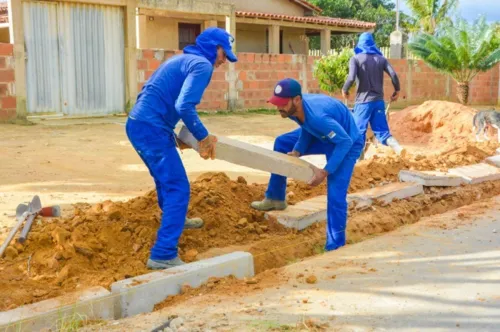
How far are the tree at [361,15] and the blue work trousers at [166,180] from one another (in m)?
31.3

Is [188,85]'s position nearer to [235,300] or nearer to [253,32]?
[235,300]

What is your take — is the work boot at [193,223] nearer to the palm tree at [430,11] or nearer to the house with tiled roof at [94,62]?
the house with tiled roof at [94,62]

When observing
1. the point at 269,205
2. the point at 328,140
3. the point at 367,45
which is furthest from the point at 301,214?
the point at 367,45

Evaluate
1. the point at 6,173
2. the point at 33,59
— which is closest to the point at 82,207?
the point at 6,173

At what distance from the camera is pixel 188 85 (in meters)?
4.10

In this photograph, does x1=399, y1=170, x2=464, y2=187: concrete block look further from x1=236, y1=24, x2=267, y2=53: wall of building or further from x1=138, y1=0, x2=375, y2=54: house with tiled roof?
x1=236, y1=24, x2=267, y2=53: wall of building

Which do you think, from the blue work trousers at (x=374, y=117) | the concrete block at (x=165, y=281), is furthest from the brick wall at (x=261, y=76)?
the concrete block at (x=165, y=281)

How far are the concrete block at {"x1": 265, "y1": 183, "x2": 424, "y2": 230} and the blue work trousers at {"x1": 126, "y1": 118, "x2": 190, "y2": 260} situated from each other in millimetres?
1568

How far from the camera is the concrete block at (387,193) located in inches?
260

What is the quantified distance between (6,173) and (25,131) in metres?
4.24

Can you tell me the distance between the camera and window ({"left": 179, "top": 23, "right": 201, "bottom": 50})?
2188 cm

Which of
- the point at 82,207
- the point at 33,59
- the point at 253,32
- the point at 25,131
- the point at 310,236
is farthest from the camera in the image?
the point at 253,32

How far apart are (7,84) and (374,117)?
7.90m

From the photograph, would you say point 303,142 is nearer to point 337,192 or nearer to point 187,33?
point 337,192
